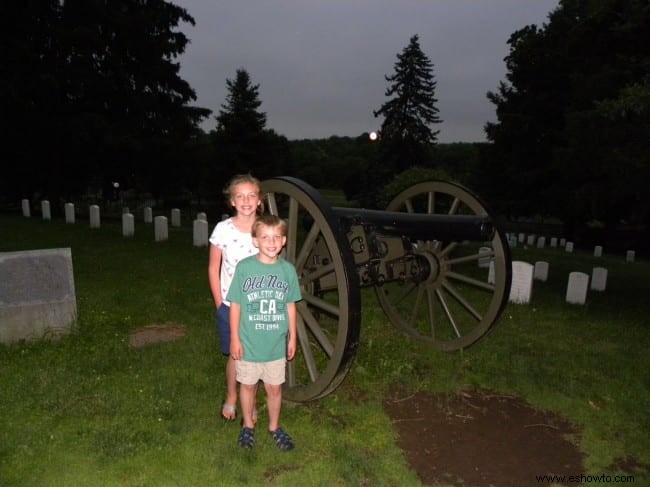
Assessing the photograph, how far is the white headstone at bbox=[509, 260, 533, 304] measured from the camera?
7812 millimetres

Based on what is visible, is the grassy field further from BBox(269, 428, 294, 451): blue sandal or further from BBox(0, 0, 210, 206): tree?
BBox(0, 0, 210, 206): tree

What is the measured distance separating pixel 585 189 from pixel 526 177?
24.4 feet

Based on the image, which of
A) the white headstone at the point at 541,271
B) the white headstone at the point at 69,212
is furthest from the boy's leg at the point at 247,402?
the white headstone at the point at 69,212

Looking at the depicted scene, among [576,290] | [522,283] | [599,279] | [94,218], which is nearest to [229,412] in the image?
[522,283]

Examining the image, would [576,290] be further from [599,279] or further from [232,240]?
[232,240]

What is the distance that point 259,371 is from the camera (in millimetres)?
3141

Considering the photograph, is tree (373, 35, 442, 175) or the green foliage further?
tree (373, 35, 442, 175)

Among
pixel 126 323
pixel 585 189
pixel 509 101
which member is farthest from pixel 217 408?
pixel 509 101

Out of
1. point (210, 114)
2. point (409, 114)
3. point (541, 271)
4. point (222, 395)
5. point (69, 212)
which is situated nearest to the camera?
point (222, 395)

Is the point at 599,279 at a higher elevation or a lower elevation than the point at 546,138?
lower

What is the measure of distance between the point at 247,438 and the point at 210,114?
23.4 meters

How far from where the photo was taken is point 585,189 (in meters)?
22.3

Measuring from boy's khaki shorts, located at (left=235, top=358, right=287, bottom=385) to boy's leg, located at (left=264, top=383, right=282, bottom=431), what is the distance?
0.09m

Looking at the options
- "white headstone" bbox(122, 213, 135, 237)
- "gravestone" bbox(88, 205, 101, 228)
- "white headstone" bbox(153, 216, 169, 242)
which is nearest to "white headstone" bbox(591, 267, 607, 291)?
"white headstone" bbox(153, 216, 169, 242)
